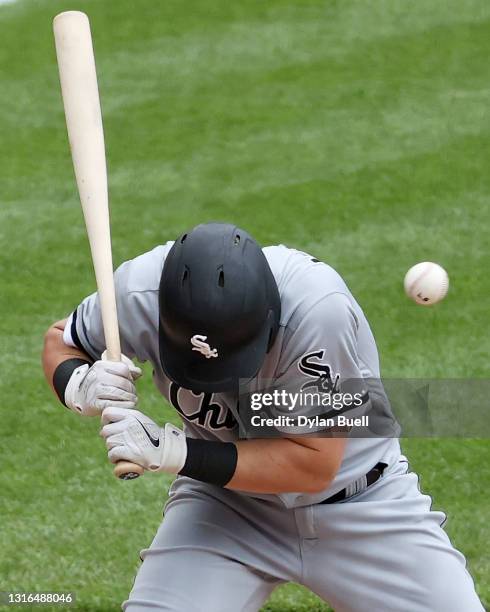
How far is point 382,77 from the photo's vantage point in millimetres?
11000

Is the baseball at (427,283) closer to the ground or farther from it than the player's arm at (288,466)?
farther from it

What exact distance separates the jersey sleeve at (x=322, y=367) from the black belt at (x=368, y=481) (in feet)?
1.03

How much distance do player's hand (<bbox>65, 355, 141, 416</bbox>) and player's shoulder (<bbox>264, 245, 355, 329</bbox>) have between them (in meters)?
0.49

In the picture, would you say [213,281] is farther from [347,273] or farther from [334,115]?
[334,115]

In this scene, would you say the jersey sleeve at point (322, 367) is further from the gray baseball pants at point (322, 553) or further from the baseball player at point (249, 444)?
the gray baseball pants at point (322, 553)

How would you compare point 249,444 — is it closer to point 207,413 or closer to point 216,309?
point 207,413

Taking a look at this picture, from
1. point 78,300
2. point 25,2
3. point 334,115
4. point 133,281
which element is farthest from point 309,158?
point 133,281

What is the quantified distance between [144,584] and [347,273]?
13.9 feet

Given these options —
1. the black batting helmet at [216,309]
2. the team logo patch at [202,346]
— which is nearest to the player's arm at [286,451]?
the black batting helmet at [216,309]

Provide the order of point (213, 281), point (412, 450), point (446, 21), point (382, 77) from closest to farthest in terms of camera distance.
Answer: point (213, 281)
point (412, 450)
point (382, 77)
point (446, 21)

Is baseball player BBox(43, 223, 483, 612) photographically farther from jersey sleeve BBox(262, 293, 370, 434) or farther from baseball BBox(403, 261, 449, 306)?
baseball BBox(403, 261, 449, 306)

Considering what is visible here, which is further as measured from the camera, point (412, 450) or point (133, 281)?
point (412, 450)

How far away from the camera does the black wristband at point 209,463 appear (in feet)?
12.0

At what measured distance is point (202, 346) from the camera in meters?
3.58
